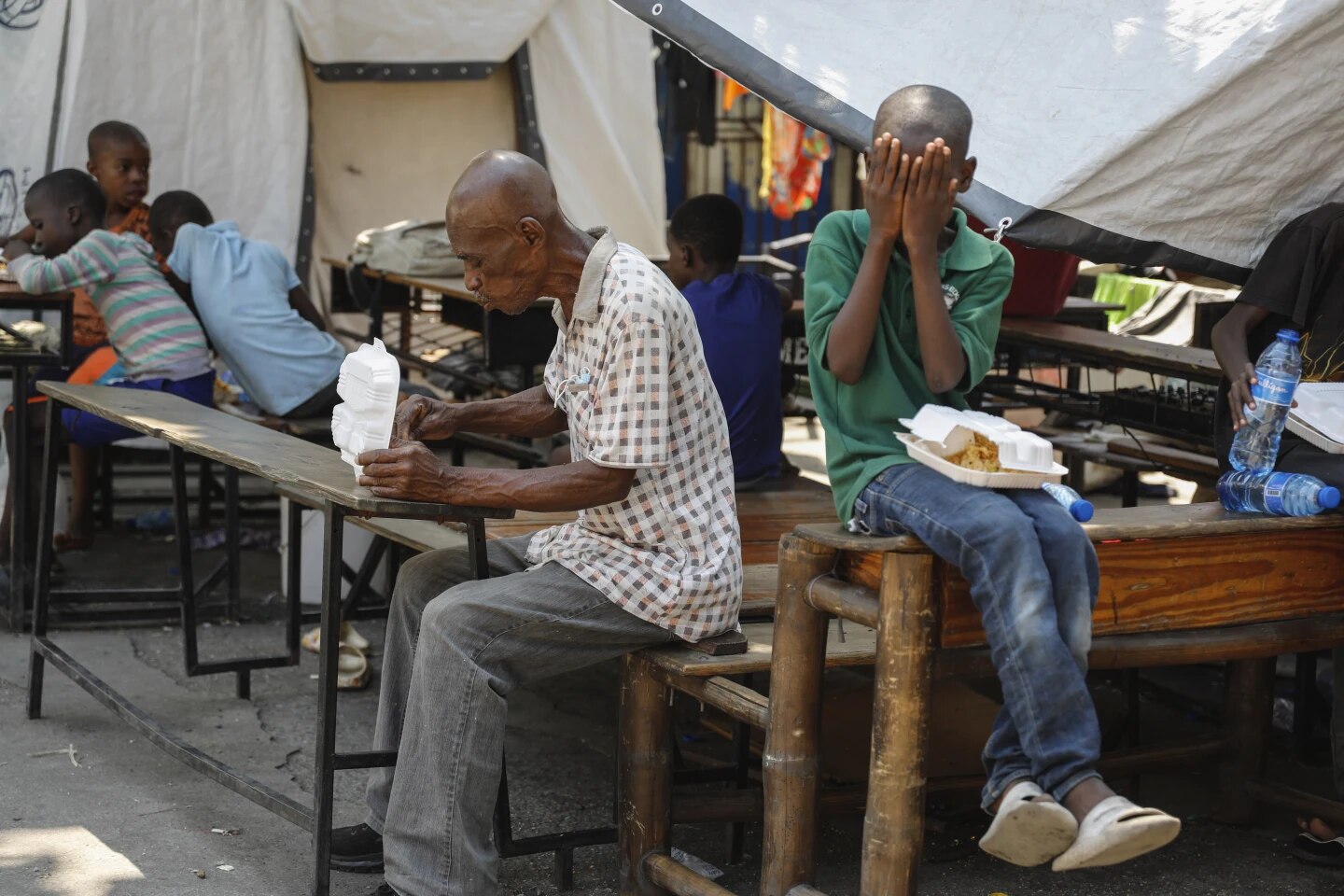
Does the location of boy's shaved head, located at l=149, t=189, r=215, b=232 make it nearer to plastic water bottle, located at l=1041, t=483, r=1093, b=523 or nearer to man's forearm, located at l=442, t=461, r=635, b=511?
man's forearm, located at l=442, t=461, r=635, b=511

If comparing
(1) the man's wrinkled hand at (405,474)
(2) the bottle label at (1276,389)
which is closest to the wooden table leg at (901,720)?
(1) the man's wrinkled hand at (405,474)

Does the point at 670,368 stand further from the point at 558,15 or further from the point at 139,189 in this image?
the point at 558,15

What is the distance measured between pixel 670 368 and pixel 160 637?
2983 millimetres

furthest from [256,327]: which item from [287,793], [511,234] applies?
[511,234]

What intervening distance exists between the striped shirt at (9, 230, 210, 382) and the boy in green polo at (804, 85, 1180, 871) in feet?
10.5

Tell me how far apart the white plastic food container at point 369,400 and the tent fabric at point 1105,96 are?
3.98ft

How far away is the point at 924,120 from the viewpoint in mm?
2840

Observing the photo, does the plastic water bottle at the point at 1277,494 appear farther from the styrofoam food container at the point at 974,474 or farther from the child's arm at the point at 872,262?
the child's arm at the point at 872,262

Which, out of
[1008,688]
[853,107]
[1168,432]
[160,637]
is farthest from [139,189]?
[1008,688]

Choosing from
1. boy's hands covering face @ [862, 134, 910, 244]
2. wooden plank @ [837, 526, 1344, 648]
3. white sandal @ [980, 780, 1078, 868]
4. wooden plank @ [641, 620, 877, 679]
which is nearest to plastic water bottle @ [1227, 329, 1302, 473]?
wooden plank @ [837, 526, 1344, 648]

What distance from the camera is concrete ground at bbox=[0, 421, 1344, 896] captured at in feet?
11.7

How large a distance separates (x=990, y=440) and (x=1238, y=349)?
3.85 feet

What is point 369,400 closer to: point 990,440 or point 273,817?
point 990,440

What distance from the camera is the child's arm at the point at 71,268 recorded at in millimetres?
5180
